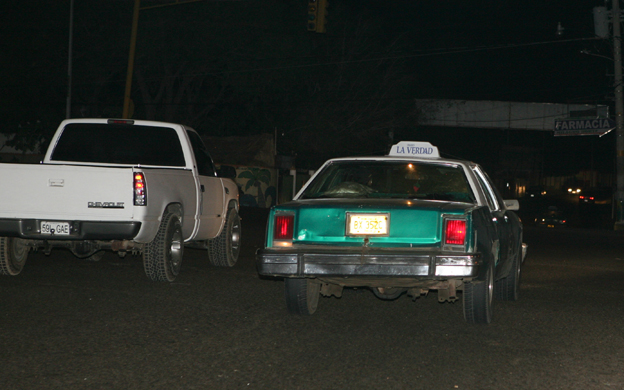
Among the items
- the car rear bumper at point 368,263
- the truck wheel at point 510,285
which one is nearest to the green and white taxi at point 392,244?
the car rear bumper at point 368,263

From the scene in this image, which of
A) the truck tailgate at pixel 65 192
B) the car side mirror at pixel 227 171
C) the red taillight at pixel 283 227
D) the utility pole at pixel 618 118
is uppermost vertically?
the utility pole at pixel 618 118

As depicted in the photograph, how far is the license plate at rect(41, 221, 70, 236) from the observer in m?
8.39

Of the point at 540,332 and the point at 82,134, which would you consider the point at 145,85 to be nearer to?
the point at 82,134

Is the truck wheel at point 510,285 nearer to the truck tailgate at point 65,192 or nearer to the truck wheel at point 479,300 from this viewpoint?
the truck wheel at point 479,300

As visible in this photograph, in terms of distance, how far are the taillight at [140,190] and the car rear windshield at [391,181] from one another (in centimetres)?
202

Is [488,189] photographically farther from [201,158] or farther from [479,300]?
[201,158]

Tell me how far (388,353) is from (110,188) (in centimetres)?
395

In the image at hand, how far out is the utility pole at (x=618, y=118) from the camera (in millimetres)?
29053

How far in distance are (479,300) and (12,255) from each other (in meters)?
5.74

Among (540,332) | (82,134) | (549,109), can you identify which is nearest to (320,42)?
(549,109)

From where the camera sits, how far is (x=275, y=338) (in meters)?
6.23

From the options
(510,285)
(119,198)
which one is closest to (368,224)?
(510,285)

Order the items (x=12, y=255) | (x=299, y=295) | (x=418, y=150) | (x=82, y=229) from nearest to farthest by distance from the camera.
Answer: (x=299, y=295) < (x=418, y=150) < (x=82, y=229) < (x=12, y=255)

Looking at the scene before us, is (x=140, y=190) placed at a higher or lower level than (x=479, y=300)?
higher
